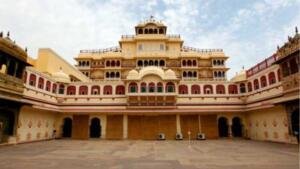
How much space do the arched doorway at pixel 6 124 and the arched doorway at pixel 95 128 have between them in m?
11.1

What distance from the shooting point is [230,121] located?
104 feet

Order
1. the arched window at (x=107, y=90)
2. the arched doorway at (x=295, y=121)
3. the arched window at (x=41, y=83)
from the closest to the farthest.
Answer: the arched doorway at (x=295, y=121)
the arched window at (x=41, y=83)
the arched window at (x=107, y=90)

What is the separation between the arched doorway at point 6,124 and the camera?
2180cm

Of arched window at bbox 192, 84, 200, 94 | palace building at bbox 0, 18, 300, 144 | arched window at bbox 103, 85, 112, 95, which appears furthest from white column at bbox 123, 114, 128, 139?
arched window at bbox 192, 84, 200, 94

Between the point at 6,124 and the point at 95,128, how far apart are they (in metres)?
12.2

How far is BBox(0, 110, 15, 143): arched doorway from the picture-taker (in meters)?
21.8

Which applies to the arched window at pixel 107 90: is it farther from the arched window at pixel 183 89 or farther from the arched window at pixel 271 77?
the arched window at pixel 271 77

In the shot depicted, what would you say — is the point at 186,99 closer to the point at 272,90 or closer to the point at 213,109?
the point at 213,109

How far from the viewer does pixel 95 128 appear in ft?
107

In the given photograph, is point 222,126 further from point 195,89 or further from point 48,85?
point 48,85

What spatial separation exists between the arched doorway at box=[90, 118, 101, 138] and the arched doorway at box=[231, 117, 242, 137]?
748 inches

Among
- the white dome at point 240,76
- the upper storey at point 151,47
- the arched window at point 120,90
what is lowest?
the arched window at point 120,90

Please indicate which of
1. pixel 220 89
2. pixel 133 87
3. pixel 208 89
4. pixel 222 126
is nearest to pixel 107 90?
pixel 133 87

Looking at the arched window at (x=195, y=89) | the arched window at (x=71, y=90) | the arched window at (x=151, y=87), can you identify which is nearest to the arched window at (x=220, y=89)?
the arched window at (x=195, y=89)
